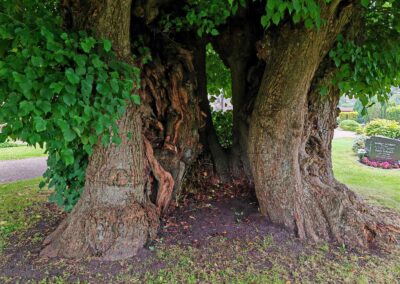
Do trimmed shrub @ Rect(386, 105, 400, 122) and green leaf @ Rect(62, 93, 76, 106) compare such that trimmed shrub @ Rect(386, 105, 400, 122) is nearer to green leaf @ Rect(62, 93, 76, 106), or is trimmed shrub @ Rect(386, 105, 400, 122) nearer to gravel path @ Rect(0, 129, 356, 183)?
gravel path @ Rect(0, 129, 356, 183)

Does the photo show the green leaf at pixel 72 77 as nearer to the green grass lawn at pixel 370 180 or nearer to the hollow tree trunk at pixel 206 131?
the hollow tree trunk at pixel 206 131

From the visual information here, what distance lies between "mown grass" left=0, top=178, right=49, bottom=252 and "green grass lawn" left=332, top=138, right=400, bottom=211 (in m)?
5.21

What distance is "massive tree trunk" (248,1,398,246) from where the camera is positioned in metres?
2.77

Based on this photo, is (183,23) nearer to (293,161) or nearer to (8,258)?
(293,161)

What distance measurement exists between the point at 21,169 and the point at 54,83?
6.53 m

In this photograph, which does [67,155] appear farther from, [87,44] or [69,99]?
[87,44]

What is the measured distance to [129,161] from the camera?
108 inches

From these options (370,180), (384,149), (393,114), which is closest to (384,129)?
(384,149)

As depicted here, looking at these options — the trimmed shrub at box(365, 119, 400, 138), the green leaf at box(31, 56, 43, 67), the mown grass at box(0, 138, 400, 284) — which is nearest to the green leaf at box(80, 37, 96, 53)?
the green leaf at box(31, 56, 43, 67)

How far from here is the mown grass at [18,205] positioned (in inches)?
134

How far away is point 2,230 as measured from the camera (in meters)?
3.33

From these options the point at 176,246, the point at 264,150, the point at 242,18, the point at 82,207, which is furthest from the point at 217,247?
the point at 242,18

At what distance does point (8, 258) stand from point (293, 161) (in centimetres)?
289

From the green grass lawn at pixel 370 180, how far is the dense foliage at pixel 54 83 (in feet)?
15.5
